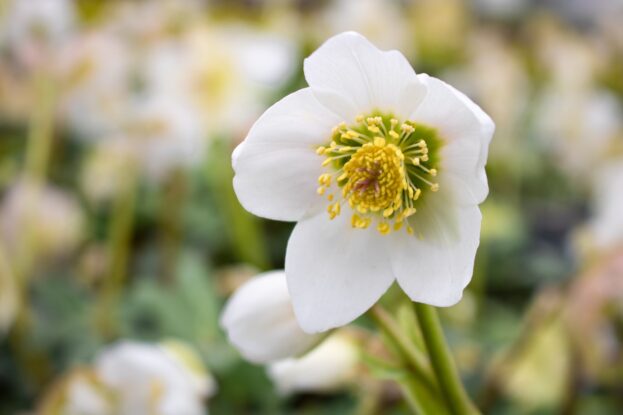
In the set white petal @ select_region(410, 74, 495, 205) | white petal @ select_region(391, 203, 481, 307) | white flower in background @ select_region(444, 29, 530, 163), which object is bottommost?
white flower in background @ select_region(444, 29, 530, 163)

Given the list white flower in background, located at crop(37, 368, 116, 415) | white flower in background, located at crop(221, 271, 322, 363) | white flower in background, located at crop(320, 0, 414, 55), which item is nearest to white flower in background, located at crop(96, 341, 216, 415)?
white flower in background, located at crop(37, 368, 116, 415)

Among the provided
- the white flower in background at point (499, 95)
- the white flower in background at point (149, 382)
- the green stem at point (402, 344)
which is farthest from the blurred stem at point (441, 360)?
the white flower in background at point (499, 95)

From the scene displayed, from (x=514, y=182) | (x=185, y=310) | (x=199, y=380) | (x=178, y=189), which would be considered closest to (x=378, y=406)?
A: (x=199, y=380)

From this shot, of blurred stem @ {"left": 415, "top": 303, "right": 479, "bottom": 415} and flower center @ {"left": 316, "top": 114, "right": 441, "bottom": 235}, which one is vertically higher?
flower center @ {"left": 316, "top": 114, "right": 441, "bottom": 235}

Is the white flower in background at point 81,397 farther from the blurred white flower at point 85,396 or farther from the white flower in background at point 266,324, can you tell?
the white flower in background at point 266,324

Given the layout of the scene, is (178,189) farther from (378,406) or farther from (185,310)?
(378,406)

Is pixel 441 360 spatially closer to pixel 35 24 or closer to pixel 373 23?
pixel 35 24

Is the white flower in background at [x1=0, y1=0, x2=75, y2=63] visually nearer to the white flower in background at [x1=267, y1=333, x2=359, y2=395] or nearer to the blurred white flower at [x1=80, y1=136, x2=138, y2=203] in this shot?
the blurred white flower at [x1=80, y1=136, x2=138, y2=203]
